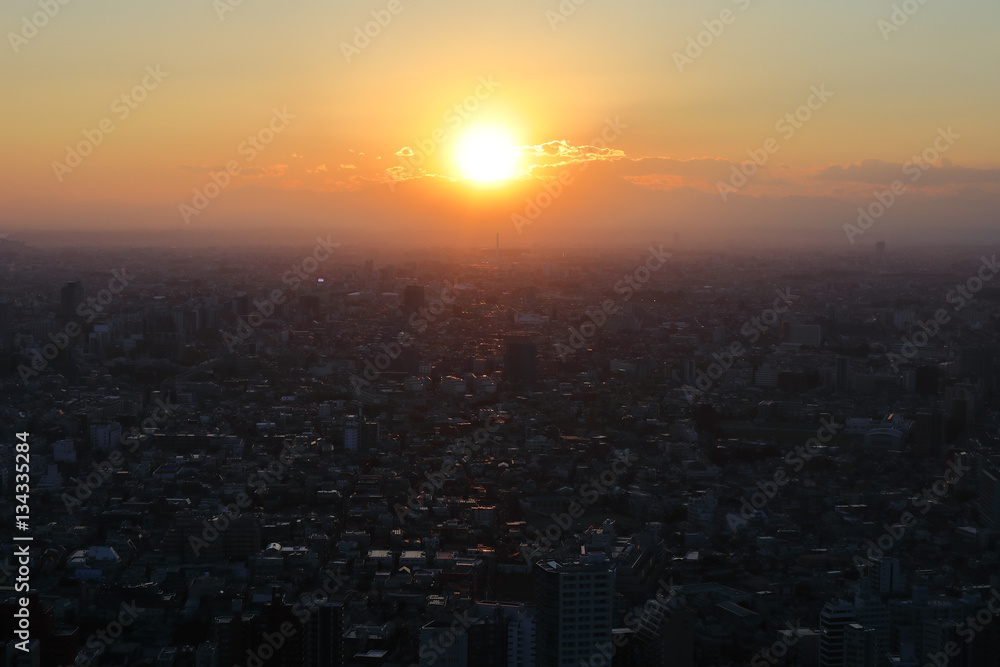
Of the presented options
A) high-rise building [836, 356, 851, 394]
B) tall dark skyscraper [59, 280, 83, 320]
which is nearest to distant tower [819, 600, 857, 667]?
high-rise building [836, 356, 851, 394]

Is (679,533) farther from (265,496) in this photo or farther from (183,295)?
(183,295)

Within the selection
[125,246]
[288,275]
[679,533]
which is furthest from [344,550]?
[125,246]
